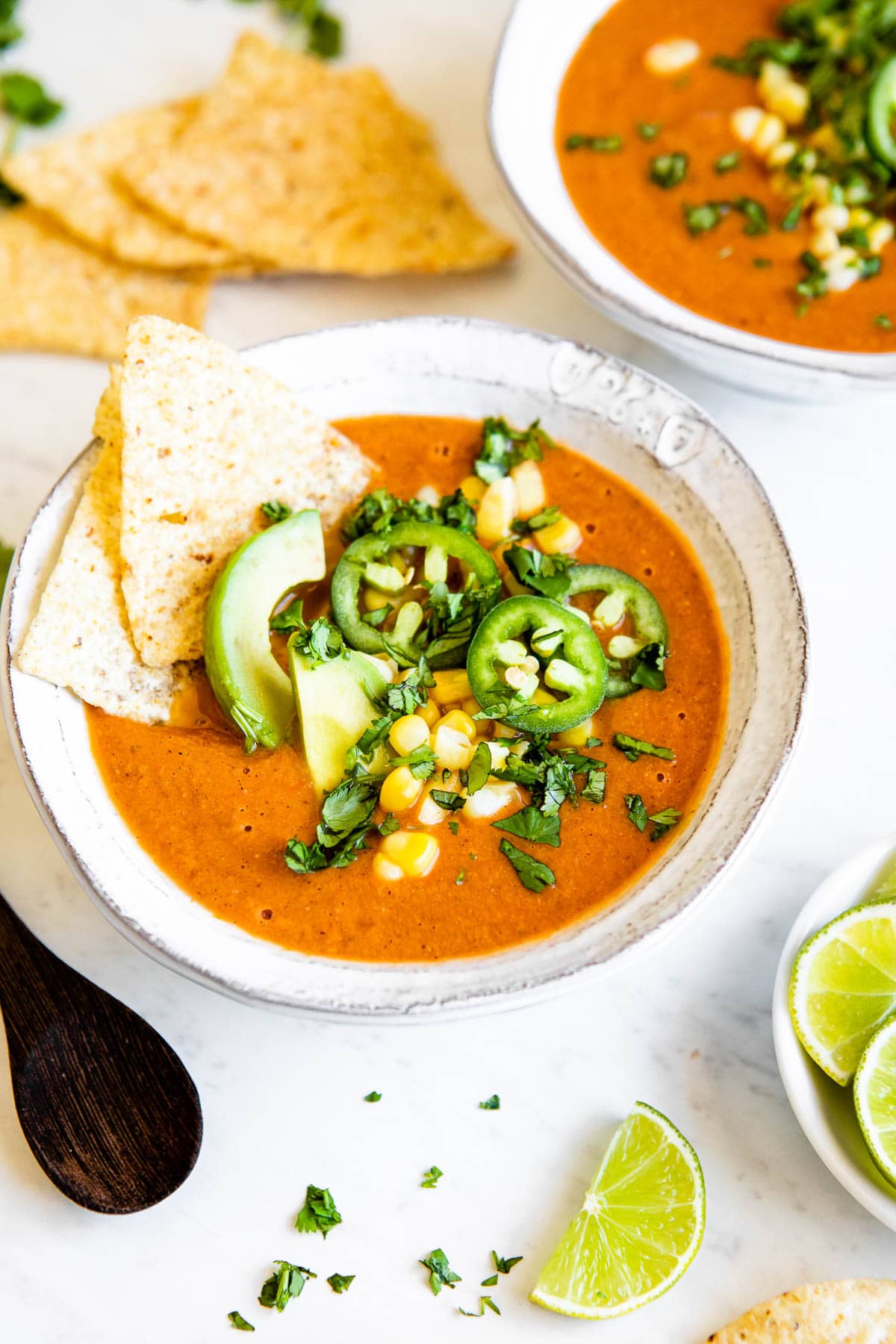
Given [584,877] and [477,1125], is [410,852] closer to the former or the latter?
[584,877]

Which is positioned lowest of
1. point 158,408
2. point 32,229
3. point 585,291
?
point 32,229

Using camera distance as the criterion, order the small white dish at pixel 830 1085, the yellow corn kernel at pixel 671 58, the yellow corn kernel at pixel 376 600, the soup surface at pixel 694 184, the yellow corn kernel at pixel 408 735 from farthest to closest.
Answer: the yellow corn kernel at pixel 671 58, the soup surface at pixel 694 184, the yellow corn kernel at pixel 376 600, the yellow corn kernel at pixel 408 735, the small white dish at pixel 830 1085

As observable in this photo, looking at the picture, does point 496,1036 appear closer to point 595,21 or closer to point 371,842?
point 371,842

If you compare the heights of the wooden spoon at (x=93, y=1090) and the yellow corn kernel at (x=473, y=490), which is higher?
the yellow corn kernel at (x=473, y=490)

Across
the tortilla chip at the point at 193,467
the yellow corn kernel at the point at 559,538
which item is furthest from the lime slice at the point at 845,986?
the tortilla chip at the point at 193,467

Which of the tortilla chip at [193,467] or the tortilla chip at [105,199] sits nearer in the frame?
the tortilla chip at [193,467]

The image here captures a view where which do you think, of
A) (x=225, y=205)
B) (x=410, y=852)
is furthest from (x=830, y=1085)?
(x=225, y=205)

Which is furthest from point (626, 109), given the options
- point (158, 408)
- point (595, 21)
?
point (158, 408)

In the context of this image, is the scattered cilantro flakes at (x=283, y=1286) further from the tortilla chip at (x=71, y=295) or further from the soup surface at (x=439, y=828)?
the tortilla chip at (x=71, y=295)
